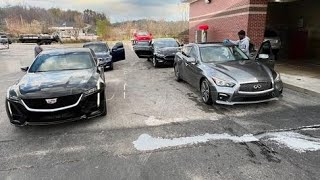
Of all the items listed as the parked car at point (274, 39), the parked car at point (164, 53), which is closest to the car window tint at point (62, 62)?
the parked car at point (164, 53)

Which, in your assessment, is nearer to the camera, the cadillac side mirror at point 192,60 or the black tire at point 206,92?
the black tire at point 206,92

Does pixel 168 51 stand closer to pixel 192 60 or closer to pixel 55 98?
Result: pixel 192 60

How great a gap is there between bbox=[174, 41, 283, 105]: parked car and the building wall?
17.1 feet

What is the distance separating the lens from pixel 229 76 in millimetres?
6316

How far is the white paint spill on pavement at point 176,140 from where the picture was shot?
15.0ft

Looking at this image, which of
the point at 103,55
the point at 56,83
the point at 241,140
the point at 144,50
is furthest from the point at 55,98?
the point at 144,50

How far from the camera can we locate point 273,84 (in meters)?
6.26

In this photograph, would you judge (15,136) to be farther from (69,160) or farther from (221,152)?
(221,152)

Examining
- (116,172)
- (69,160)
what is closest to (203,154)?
(116,172)

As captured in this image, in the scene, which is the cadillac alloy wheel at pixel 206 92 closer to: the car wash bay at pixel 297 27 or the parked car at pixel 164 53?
the parked car at pixel 164 53

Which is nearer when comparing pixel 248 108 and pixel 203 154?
pixel 203 154

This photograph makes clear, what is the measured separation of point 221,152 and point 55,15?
114 meters

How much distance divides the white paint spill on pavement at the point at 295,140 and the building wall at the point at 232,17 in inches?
355

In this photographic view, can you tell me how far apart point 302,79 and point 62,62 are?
7283mm
